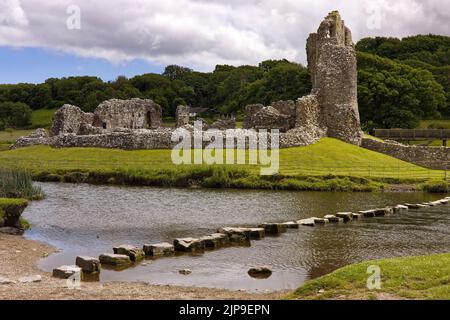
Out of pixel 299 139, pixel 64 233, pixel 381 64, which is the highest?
pixel 381 64

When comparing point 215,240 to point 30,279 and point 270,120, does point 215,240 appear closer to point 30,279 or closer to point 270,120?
point 30,279

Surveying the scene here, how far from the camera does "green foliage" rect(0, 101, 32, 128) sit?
9694 cm

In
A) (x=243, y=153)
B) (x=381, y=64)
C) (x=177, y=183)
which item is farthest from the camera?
(x=381, y=64)

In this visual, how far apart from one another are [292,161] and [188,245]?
2169 centimetres

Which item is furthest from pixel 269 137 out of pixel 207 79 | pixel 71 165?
pixel 207 79

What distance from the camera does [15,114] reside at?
9856 cm

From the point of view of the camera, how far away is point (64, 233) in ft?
63.7

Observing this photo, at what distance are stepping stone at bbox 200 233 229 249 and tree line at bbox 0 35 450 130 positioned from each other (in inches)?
1781

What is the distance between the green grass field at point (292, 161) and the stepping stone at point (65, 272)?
2182cm

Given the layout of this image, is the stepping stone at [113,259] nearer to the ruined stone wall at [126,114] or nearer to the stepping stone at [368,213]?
the stepping stone at [368,213]

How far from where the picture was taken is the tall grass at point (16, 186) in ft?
82.4

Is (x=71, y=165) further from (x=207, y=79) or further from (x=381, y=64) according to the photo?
(x=207, y=79)

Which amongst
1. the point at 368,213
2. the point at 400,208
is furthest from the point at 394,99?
the point at 368,213

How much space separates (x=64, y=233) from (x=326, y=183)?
17.4m
